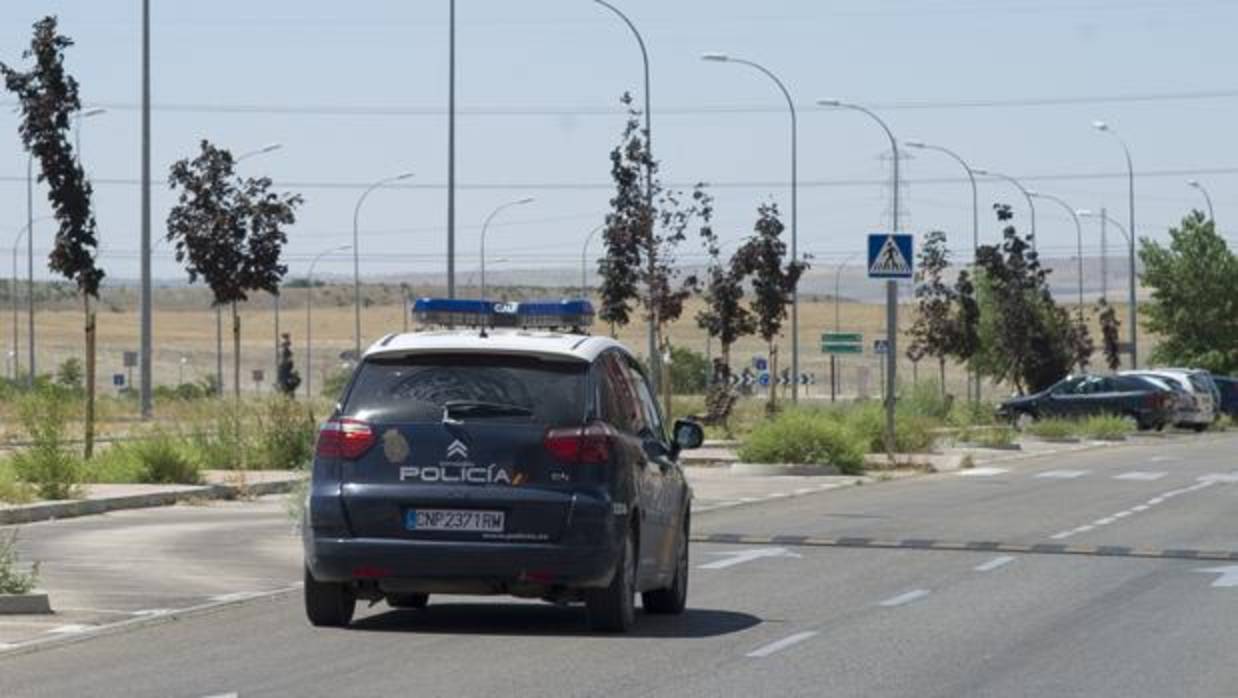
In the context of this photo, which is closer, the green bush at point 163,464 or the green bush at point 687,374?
the green bush at point 163,464

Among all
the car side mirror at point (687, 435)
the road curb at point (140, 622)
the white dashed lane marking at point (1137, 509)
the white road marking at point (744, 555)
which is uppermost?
the car side mirror at point (687, 435)

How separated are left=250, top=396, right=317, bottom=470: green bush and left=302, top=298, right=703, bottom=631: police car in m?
21.8

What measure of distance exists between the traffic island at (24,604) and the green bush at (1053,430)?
153 ft

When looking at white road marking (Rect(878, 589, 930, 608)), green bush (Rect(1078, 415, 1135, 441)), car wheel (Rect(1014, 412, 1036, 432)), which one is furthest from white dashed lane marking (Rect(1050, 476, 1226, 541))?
car wheel (Rect(1014, 412, 1036, 432))

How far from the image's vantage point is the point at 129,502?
98.6 feet

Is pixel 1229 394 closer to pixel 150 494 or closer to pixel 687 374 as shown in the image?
pixel 687 374

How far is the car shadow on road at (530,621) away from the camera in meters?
16.2

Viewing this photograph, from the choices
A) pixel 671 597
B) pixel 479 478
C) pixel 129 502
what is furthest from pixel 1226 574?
pixel 129 502

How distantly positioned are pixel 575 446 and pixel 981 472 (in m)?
27.6

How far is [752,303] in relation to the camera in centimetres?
6750

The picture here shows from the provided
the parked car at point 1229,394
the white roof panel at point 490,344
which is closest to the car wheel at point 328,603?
the white roof panel at point 490,344

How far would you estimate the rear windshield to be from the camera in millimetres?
15625

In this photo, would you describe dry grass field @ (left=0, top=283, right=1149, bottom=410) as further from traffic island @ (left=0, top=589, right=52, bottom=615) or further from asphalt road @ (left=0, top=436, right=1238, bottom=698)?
traffic island @ (left=0, top=589, right=52, bottom=615)

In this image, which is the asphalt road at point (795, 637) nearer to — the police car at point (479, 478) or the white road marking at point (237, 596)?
the white road marking at point (237, 596)
